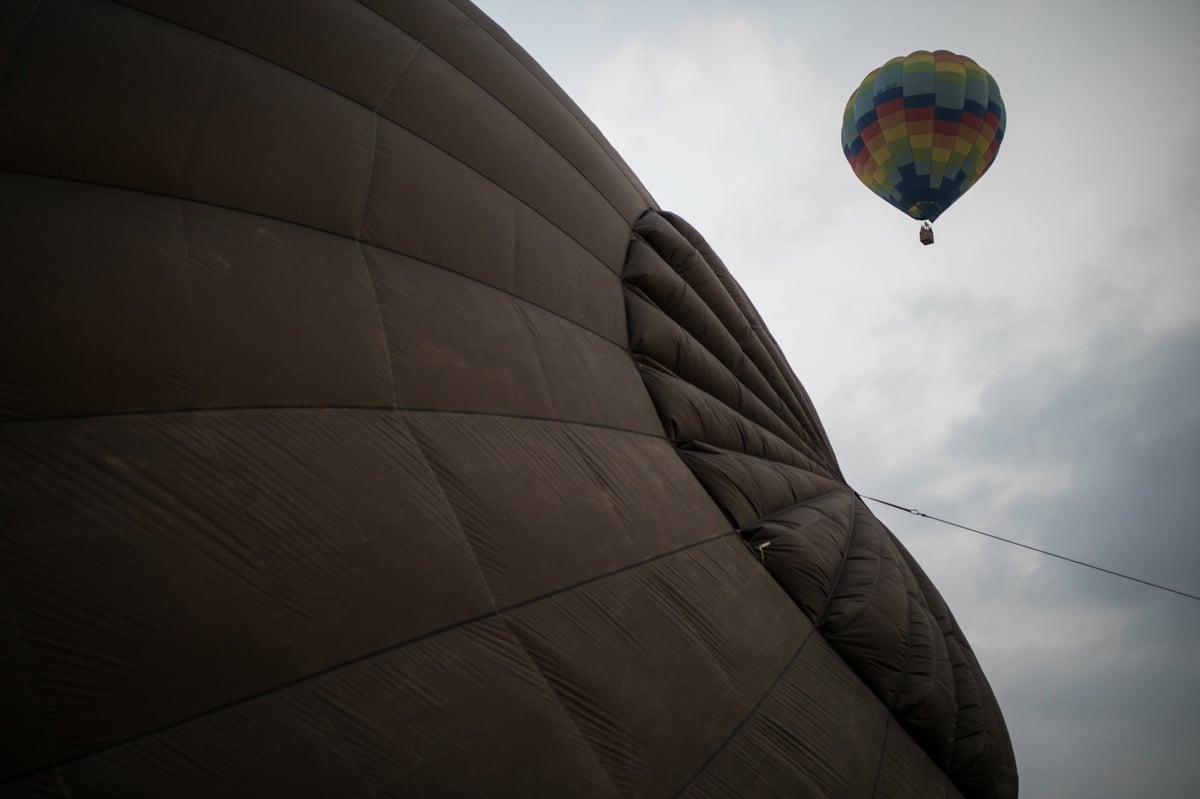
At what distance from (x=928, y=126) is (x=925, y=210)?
7.10 feet

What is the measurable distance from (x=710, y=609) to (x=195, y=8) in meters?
4.08

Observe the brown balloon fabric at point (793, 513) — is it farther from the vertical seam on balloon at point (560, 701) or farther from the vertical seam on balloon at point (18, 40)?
the vertical seam on balloon at point (18, 40)

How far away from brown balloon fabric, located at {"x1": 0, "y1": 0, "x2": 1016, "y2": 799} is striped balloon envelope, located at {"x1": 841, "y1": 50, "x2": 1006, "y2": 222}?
14.5 meters

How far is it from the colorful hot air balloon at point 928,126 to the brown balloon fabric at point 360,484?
14.5 metres

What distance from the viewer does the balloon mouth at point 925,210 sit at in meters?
17.3

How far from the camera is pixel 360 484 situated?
2564mm

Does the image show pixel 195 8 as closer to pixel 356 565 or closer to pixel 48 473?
pixel 48 473

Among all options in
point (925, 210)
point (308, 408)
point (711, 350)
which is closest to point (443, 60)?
point (711, 350)

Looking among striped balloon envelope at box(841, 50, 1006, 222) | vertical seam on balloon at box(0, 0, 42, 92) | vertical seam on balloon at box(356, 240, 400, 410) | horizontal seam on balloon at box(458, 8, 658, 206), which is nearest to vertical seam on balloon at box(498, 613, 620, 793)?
vertical seam on balloon at box(356, 240, 400, 410)

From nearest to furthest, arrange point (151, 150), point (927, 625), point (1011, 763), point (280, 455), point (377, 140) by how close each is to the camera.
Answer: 1. point (280, 455)
2. point (151, 150)
3. point (377, 140)
4. point (927, 625)
5. point (1011, 763)

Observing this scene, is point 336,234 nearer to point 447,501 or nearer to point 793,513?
point 447,501

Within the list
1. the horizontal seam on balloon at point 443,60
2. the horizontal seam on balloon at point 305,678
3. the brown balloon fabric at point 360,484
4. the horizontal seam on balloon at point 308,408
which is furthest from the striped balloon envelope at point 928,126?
the horizontal seam on balloon at point 305,678

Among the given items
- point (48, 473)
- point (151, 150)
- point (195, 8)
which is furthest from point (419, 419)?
point (195, 8)

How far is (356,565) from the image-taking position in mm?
2398
